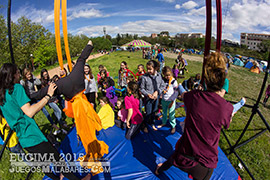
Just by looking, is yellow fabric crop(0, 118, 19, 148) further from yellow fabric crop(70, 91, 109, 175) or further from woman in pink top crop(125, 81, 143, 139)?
woman in pink top crop(125, 81, 143, 139)

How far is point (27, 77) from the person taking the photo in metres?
4.19

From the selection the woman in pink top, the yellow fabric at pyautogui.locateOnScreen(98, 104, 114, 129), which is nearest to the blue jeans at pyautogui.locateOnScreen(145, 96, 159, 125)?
the woman in pink top

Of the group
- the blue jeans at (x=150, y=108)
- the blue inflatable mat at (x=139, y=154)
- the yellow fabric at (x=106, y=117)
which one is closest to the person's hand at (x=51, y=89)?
the blue inflatable mat at (x=139, y=154)

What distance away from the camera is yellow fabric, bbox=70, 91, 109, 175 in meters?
2.43

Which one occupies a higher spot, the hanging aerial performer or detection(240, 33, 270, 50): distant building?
detection(240, 33, 270, 50): distant building

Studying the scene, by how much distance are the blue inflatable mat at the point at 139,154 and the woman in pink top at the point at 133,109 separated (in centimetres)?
23

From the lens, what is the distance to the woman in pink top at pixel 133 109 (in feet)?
11.8

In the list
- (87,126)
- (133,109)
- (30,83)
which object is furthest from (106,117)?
(30,83)

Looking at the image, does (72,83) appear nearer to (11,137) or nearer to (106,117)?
(11,137)

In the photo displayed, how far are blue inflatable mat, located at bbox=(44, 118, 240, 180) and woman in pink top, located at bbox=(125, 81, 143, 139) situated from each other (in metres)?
0.23

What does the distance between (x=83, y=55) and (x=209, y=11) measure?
7.33ft

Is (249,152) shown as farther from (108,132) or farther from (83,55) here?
(83,55)

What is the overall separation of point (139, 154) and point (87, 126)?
57.9 inches

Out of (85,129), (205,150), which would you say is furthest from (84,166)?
(205,150)
